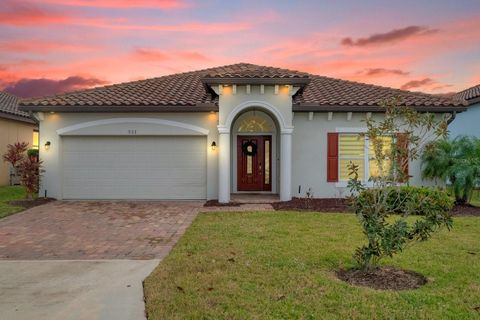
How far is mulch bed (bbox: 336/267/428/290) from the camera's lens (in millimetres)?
5105

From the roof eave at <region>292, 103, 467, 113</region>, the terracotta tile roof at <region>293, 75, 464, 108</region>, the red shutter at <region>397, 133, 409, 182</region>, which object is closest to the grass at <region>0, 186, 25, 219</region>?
the roof eave at <region>292, 103, 467, 113</region>

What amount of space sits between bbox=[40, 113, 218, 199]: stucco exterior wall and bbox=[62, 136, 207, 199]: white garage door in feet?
0.84

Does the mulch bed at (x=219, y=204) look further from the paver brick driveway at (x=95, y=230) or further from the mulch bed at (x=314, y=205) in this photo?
the mulch bed at (x=314, y=205)

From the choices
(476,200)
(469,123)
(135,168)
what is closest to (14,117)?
(135,168)

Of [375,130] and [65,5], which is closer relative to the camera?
[375,130]

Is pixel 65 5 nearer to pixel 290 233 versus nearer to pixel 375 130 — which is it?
pixel 290 233

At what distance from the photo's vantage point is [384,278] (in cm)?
535

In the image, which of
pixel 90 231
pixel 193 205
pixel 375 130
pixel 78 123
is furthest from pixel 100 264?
pixel 78 123

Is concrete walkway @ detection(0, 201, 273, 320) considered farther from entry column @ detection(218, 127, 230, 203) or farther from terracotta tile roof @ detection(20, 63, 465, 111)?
terracotta tile roof @ detection(20, 63, 465, 111)

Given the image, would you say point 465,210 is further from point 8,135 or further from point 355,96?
point 8,135

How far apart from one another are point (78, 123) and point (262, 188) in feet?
24.6

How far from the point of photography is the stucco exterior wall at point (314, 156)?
14562mm

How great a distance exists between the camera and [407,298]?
457cm

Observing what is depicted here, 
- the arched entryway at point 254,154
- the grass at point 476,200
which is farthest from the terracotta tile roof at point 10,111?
the grass at point 476,200
